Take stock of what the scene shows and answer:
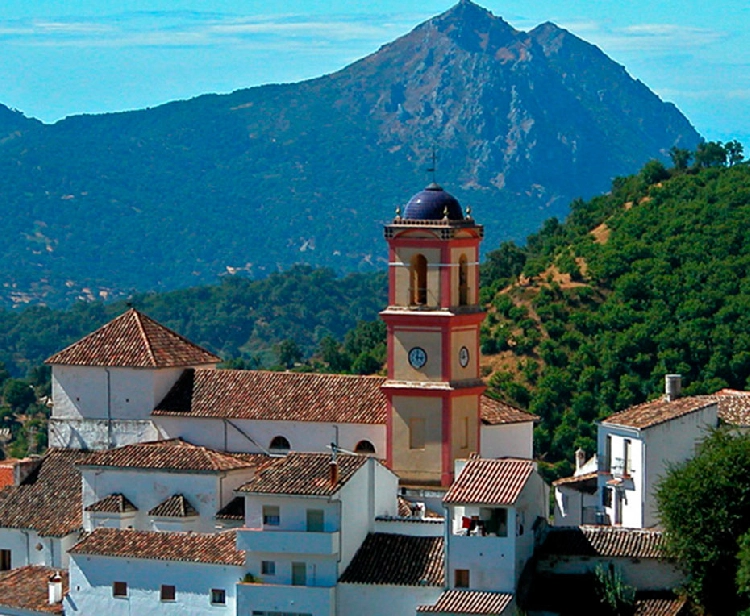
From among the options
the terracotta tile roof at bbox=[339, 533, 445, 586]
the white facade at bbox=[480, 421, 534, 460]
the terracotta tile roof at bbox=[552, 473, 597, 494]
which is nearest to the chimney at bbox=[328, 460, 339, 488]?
the terracotta tile roof at bbox=[339, 533, 445, 586]

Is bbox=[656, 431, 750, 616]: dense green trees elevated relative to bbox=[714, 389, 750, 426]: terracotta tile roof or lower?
Result: lower

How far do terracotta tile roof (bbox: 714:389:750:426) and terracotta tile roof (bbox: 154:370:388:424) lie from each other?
7.72 m

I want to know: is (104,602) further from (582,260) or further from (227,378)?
(582,260)

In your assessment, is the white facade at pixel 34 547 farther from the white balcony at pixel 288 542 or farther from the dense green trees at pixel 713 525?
the dense green trees at pixel 713 525

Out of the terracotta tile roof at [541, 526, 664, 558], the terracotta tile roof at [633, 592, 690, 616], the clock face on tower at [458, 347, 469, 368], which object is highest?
the clock face on tower at [458, 347, 469, 368]

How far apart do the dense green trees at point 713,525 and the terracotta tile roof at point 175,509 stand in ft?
34.0

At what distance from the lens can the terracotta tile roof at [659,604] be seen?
40906 mm

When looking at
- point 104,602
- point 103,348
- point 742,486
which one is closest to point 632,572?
point 742,486

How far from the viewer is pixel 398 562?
140 feet

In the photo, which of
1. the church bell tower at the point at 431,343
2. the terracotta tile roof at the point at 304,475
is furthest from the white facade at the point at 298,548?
the church bell tower at the point at 431,343

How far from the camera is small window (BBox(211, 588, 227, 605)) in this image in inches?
1711

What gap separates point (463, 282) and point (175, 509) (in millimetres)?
8339

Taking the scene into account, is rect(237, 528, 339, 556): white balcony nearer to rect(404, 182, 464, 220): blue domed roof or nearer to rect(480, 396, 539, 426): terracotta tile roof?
rect(480, 396, 539, 426): terracotta tile roof

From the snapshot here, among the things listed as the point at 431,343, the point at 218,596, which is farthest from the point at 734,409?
the point at 218,596
